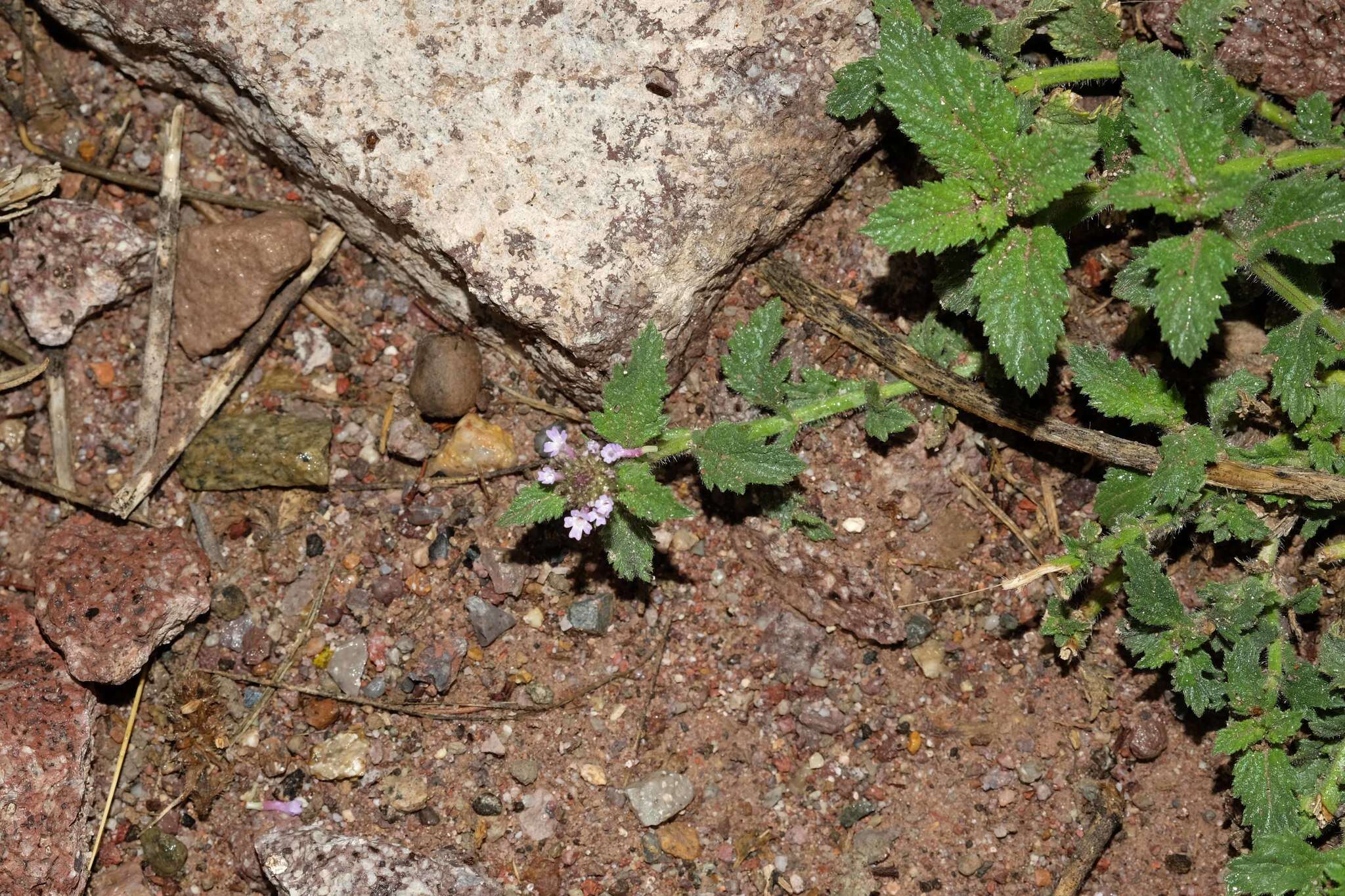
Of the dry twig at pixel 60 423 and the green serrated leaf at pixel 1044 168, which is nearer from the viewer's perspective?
the green serrated leaf at pixel 1044 168

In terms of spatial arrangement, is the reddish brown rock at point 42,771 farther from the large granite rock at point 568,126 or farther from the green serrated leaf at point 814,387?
the green serrated leaf at point 814,387

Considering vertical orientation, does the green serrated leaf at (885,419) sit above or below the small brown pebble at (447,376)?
above

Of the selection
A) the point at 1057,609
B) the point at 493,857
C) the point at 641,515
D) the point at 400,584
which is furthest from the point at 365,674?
the point at 1057,609

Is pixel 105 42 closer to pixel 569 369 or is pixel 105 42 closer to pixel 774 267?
pixel 569 369

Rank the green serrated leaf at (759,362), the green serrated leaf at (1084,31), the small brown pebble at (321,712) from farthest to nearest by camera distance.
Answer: the small brown pebble at (321,712)
the green serrated leaf at (759,362)
the green serrated leaf at (1084,31)

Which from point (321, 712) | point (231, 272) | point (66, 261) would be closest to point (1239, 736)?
point (321, 712)

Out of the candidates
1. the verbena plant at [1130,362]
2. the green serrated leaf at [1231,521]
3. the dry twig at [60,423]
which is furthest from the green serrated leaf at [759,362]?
the dry twig at [60,423]
